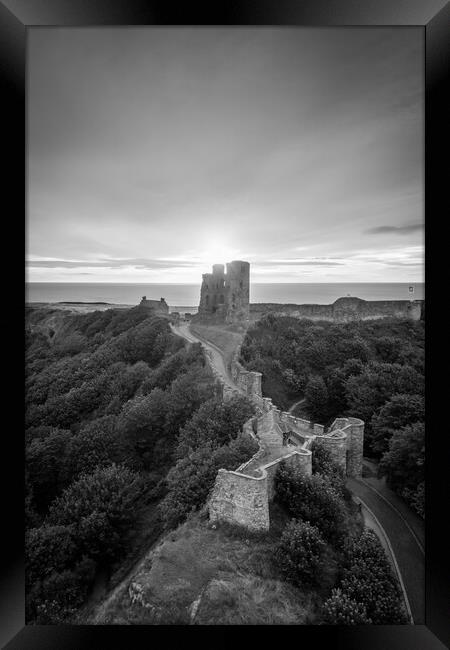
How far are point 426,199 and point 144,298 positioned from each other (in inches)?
1023

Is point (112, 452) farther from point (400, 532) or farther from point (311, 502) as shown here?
point (400, 532)

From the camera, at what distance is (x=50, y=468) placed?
11.7m

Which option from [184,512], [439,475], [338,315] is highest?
[338,315]

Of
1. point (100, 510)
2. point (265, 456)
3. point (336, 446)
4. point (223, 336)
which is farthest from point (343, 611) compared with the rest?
point (223, 336)

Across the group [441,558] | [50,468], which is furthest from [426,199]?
[50,468]

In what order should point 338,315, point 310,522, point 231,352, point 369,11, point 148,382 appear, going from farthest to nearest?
point 338,315, point 231,352, point 148,382, point 310,522, point 369,11

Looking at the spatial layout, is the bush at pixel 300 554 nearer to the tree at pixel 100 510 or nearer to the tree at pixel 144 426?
the tree at pixel 100 510

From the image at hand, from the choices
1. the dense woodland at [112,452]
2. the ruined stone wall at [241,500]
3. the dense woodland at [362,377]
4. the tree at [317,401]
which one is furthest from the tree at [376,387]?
the ruined stone wall at [241,500]

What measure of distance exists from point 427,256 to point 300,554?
18.2 ft

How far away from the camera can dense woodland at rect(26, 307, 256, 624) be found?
7875mm

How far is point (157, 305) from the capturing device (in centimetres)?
2753

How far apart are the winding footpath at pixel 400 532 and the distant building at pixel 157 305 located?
19.6 m

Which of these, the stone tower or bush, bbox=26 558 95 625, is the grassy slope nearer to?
bush, bbox=26 558 95 625

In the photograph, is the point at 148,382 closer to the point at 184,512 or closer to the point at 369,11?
the point at 184,512
